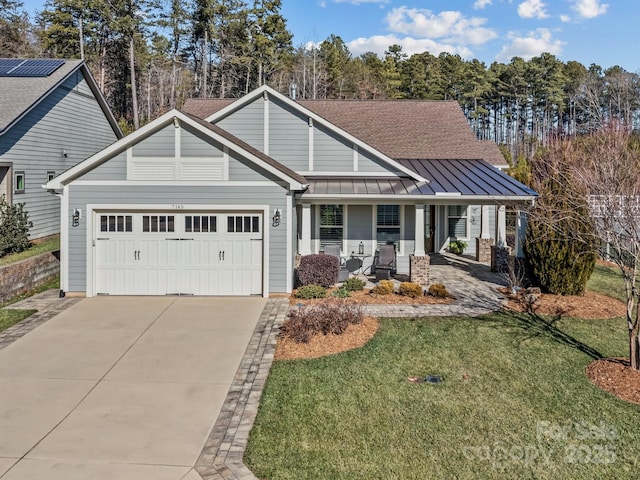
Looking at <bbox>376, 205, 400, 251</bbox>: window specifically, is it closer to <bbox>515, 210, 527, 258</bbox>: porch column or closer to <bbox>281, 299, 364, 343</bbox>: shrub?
<bbox>515, 210, 527, 258</bbox>: porch column

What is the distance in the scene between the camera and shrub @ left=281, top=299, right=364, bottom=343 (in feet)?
28.5

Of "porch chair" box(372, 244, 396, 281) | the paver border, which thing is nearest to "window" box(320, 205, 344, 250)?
"porch chair" box(372, 244, 396, 281)

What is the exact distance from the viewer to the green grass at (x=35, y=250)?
43.3 feet

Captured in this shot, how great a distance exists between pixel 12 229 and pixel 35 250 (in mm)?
931

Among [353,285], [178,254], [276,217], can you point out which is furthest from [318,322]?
[178,254]

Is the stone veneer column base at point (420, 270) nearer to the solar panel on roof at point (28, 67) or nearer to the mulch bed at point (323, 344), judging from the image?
the mulch bed at point (323, 344)

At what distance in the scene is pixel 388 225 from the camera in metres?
15.5

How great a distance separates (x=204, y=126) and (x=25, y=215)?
839 centimetres

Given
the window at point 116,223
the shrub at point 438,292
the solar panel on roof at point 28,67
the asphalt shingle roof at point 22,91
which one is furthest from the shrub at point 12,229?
the shrub at point 438,292

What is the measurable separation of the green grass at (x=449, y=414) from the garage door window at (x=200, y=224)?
5443 mm

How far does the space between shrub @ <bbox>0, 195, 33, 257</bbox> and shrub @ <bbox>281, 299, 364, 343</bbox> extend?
9.91 metres

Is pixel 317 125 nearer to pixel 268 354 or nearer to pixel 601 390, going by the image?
pixel 268 354

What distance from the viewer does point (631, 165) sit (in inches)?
329

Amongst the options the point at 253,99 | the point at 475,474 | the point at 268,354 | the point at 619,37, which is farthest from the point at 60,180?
the point at 619,37
